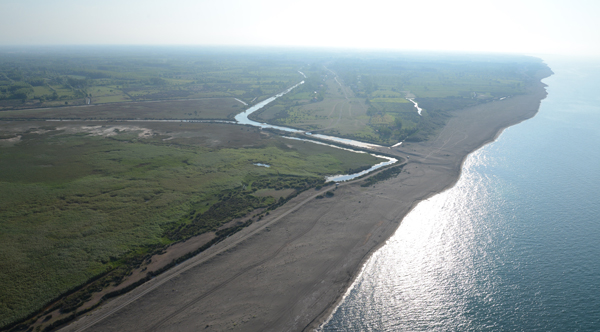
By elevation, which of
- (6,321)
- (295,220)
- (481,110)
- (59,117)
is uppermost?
(481,110)

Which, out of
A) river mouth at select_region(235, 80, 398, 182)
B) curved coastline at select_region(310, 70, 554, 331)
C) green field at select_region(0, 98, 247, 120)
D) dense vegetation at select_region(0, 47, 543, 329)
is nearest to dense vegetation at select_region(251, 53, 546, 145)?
dense vegetation at select_region(0, 47, 543, 329)

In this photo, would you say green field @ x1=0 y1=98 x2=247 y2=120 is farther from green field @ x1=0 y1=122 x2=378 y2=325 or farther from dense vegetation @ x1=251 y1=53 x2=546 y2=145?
dense vegetation @ x1=251 y1=53 x2=546 y2=145

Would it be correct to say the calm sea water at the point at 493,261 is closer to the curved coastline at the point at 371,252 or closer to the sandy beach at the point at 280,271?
the curved coastline at the point at 371,252

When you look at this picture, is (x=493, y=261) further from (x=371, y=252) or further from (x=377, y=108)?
(x=377, y=108)

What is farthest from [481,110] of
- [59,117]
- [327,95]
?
[59,117]

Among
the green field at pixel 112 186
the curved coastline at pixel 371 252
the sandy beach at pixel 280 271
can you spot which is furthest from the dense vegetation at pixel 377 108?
the sandy beach at pixel 280 271

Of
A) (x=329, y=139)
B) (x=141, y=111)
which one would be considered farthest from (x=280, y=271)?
(x=141, y=111)

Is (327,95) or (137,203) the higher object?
(327,95)

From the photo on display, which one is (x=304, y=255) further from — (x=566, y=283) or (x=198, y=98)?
(x=198, y=98)
